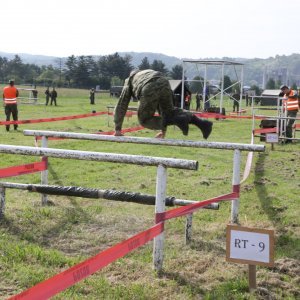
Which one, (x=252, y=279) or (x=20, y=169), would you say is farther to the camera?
(x=20, y=169)

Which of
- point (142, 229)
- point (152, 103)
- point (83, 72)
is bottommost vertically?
point (142, 229)

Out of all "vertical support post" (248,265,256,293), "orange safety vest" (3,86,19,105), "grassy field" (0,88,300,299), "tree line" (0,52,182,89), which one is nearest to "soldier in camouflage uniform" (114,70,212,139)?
"grassy field" (0,88,300,299)

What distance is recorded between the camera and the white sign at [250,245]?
4.07 m

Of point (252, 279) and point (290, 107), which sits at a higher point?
point (290, 107)

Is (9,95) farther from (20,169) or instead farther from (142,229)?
(142,229)

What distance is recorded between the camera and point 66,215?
6461 millimetres

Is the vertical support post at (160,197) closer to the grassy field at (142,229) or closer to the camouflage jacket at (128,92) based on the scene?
the grassy field at (142,229)

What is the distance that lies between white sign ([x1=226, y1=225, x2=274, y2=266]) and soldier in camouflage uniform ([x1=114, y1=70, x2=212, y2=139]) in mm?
2131

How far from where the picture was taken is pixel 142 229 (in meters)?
6.00

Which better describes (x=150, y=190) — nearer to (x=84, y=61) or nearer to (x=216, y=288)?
(x=216, y=288)

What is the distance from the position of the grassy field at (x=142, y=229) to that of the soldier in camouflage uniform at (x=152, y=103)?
1206 millimetres

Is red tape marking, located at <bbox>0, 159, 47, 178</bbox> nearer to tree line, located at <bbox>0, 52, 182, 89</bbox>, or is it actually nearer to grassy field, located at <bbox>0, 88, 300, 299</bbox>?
grassy field, located at <bbox>0, 88, 300, 299</bbox>

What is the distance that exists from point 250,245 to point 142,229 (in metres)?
2.07

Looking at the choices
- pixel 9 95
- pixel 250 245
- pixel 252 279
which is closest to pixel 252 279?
pixel 252 279
